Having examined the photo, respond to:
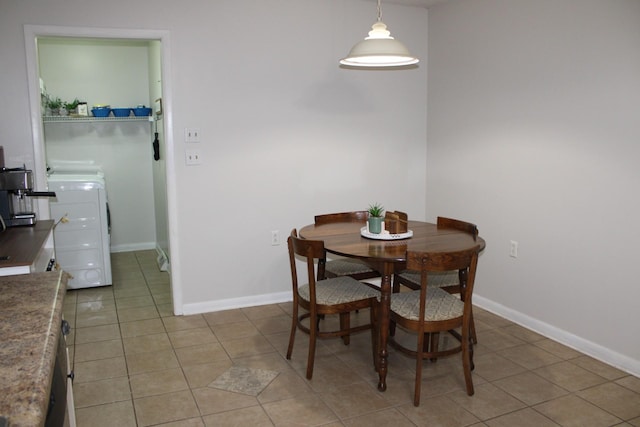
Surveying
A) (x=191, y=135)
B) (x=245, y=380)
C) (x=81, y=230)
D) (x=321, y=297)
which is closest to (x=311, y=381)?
(x=245, y=380)

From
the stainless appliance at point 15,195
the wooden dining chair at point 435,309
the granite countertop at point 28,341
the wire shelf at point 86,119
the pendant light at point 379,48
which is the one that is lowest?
the wooden dining chair at point 435,309

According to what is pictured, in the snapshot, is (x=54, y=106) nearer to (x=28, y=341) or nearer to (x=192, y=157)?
(x=192, y=157)

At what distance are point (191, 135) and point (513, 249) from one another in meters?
2.50

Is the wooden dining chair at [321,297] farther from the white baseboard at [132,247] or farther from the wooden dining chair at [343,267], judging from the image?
the white baseboard at [132,247]

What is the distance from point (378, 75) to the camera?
14.6 ft

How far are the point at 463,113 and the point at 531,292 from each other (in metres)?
1.49

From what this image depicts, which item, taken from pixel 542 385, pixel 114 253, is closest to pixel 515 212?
pixel 542 385

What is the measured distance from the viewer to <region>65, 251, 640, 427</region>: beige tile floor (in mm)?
2596

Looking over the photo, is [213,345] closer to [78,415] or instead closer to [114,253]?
[78,415]

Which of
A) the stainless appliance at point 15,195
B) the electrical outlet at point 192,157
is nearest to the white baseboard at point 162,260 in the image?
the electrical outlet at point 192,157

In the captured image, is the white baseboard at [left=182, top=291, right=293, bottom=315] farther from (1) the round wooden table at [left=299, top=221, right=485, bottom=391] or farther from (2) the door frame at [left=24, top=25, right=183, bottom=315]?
(1) the round wooden table at [left=299, top=221, right=485, bottom=391]

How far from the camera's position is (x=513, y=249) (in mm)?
3805

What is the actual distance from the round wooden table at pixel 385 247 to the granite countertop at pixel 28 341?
1432mm

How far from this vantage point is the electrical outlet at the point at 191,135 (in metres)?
3.87
